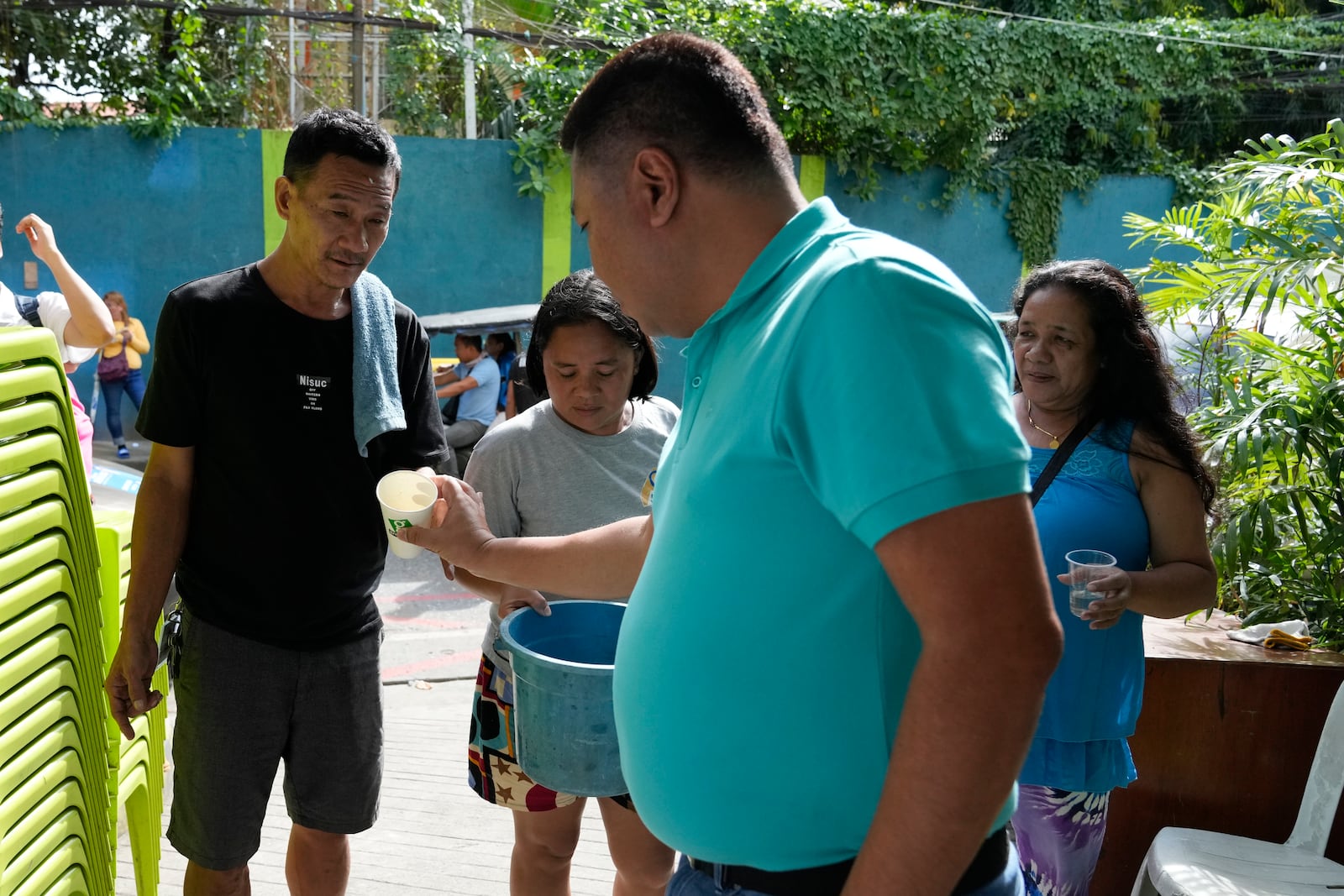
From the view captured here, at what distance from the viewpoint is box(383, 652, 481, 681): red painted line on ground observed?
5.39 meters

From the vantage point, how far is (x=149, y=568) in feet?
7.88

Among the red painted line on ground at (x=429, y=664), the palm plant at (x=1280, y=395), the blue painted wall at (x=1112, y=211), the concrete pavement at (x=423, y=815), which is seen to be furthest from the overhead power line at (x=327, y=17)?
the palm plant at (x=1280, y=395)

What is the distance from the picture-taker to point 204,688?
2494mm

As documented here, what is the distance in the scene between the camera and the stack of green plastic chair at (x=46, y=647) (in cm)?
199

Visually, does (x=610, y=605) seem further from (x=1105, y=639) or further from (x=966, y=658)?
(x=966, y=658)

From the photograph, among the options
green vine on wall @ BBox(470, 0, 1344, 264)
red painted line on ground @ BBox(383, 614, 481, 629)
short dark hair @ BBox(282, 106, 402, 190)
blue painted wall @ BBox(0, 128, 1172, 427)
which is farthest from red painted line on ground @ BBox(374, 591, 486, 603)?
green vine on wall @ BBox(470, 0, 1344, 264)

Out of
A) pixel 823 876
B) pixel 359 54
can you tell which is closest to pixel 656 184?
pixel 823 876

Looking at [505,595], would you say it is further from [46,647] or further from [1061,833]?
[1061,833]

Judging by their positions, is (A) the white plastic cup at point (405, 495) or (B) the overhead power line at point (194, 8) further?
(B) the overhead power line at point (194, 8)

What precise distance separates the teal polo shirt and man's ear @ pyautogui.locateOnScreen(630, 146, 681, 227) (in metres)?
0.12

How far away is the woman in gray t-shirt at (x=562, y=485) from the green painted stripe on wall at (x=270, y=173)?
9689mm

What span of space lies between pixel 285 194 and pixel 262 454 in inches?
23.7

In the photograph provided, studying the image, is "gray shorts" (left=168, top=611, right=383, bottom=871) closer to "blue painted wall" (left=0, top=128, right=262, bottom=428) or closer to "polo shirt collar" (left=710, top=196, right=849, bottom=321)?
"polo shirt collar" (left=710, top=196, right=849, bottom=321)

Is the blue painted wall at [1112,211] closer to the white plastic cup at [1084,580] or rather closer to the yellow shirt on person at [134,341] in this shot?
the yellow shirt on person at [134,341]
